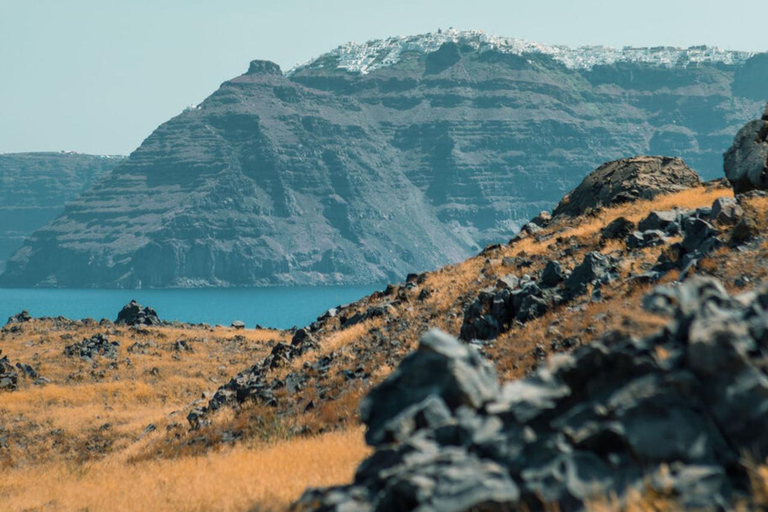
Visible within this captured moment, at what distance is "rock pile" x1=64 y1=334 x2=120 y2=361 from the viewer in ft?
141

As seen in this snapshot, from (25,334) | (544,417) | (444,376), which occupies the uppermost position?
(25,334)

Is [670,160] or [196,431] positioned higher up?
[670,160]

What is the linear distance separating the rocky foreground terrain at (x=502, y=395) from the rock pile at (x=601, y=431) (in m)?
0.02

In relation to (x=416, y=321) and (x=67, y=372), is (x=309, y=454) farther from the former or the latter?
(x=67, y=372)

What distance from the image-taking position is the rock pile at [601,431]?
6094 mm

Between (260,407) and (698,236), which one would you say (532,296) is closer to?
(698,236)

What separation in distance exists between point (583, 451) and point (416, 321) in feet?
60.7

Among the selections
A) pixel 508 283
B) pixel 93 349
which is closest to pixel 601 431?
pixel 508 283

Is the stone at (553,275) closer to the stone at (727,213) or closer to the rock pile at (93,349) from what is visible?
the stone at (727,213)

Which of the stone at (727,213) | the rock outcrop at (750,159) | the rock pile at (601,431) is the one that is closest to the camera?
the rock pile at (601,431)

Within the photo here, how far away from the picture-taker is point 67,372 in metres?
39.6

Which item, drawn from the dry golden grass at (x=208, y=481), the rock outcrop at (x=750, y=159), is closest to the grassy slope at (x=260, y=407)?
the dry golden grass at (x=208, y=481)

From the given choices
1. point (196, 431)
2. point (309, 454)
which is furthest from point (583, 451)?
point (196, 431)

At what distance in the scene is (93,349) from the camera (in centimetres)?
4397
